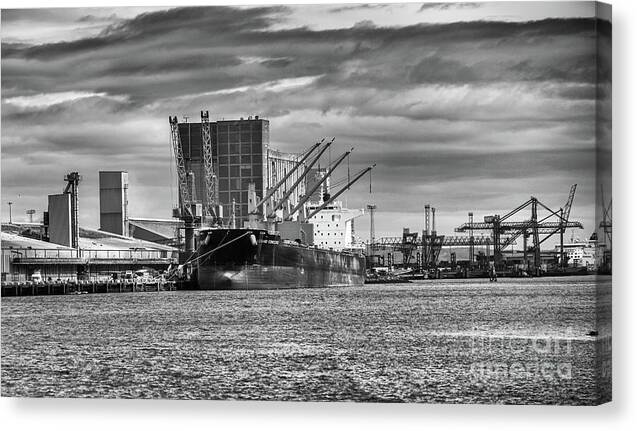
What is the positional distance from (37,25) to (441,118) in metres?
5.17

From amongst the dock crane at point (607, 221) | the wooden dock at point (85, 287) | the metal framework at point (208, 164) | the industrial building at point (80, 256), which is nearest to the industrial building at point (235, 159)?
the metal framework at point (208, 164)

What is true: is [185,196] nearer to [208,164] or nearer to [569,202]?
[208,164]

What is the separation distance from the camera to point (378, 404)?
14.5 metres

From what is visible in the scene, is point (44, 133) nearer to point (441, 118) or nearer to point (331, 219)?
point (441, 118)

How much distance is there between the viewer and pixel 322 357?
18.8 m

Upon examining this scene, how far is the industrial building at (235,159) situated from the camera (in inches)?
801

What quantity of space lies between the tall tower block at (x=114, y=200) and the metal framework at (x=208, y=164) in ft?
Result: 4.68

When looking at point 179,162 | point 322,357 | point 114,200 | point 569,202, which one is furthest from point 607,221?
point 114,200

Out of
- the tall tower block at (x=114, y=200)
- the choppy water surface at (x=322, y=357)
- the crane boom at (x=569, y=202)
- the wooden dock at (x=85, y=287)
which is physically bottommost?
the choppy water surface at (x=322, y=357)

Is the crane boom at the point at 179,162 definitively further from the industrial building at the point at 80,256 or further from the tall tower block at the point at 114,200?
the industrial building at the point at 80,256

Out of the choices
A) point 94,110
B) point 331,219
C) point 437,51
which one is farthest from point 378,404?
point 331,219

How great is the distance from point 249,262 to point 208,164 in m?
21.6

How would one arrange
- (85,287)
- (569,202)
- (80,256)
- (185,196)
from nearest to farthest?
(569,202), (185,196), (80,256), (85,287)

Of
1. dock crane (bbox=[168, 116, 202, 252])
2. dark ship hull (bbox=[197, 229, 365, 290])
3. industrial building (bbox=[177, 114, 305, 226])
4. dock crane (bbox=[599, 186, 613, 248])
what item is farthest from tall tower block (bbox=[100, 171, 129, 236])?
dark ship hull (bbox=[197, 229, 365, 290])
